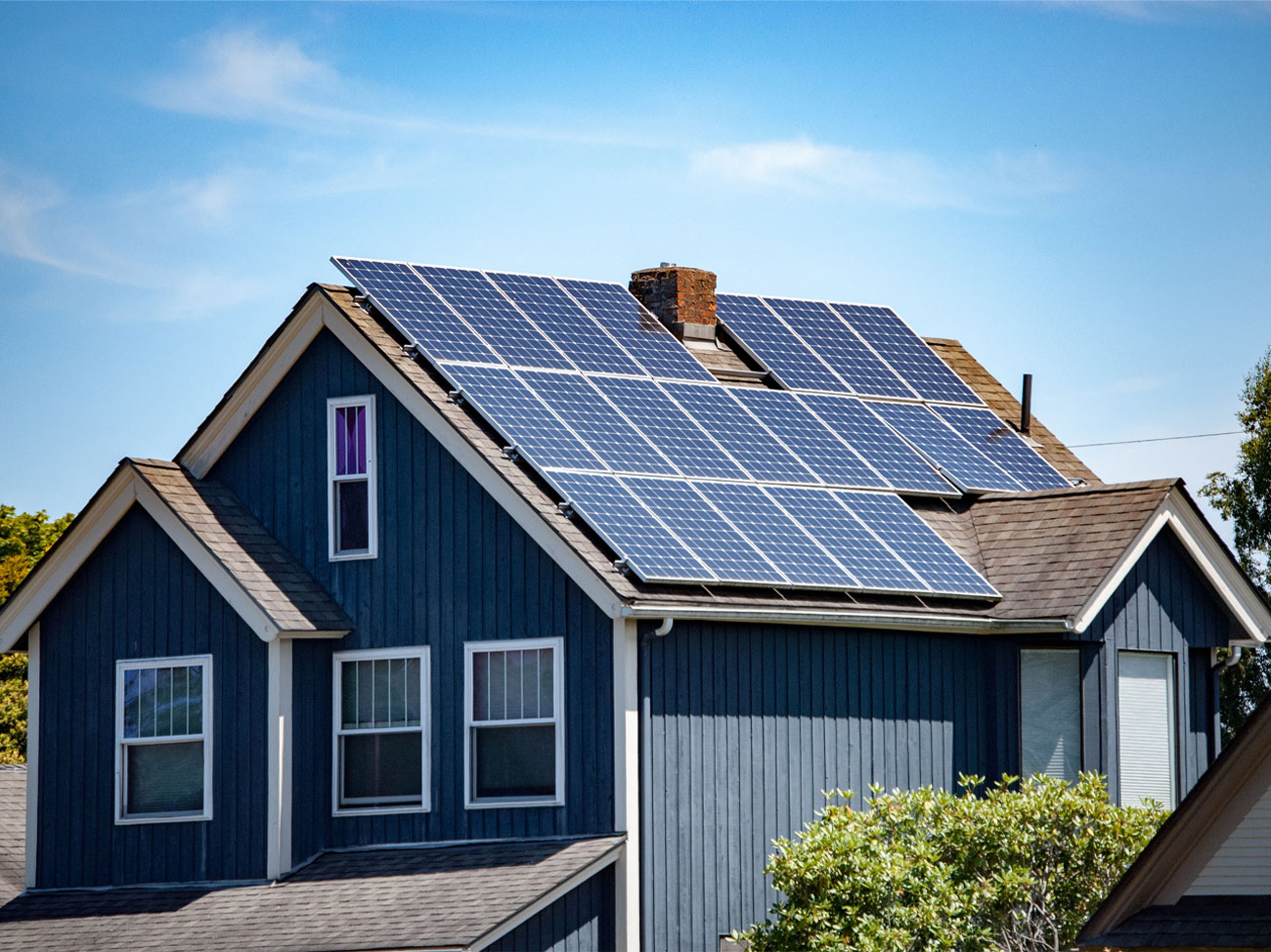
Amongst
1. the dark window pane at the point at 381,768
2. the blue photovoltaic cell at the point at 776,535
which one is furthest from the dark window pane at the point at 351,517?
the blue photovoltaic cell at the point at 776,535

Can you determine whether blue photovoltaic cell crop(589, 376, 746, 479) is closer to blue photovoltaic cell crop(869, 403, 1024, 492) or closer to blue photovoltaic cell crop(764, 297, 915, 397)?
blue photovoltaic cell crop(869, 403, 1024, 492)

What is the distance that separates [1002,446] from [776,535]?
235 inches

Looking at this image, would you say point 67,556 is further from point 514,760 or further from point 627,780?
point 627,780

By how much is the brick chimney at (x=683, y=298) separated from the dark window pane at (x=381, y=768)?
7.43 metres

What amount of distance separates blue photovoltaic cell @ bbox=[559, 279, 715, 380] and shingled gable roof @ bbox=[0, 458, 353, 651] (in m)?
5.15

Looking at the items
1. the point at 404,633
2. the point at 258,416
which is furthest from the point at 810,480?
the point at 258,416

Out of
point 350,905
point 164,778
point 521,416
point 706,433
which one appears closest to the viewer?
point 350,905

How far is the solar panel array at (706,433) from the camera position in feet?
74.7

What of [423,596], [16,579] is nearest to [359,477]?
[423,596]

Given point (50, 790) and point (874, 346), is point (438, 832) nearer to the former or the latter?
point (50, 790)

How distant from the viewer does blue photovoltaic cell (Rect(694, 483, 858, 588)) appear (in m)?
22.9

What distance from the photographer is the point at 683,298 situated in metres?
27.7

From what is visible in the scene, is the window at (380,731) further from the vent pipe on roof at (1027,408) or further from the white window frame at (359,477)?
the vent pipe on roof at (1027,408)

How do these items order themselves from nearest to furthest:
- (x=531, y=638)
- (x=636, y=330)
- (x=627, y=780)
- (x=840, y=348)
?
(x=627, y=780) → (x=531, y=638) → (x=636, y=330) → (x=840, y=348)
